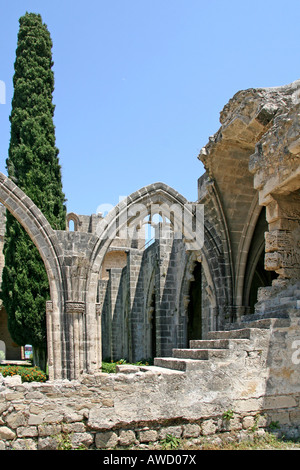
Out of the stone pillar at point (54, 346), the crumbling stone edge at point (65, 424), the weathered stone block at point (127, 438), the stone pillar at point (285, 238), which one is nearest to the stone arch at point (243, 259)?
the stone pillar at point (285, 238)

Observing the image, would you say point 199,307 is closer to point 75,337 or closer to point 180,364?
point 75,337

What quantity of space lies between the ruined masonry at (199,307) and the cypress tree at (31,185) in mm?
3093

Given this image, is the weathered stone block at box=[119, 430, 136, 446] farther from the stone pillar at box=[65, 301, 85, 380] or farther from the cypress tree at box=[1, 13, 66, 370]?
the cypress tree at box=[1, 13, 66, 370]

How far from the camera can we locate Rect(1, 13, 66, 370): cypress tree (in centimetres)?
1204

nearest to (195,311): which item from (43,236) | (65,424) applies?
(43,236)

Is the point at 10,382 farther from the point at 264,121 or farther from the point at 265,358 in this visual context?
the point at 264,121

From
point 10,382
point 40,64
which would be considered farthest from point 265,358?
point 40,64

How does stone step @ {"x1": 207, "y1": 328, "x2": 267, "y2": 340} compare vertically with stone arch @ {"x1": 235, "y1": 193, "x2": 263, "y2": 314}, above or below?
below

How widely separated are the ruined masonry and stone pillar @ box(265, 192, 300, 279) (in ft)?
0.04

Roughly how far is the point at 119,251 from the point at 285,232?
16951 millimetres

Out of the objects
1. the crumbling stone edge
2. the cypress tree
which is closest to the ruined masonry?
the crumbling stone edge

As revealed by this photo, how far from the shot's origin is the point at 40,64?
523 inches

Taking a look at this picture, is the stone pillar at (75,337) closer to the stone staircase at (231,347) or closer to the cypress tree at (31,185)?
the stone staircase at (231,347)

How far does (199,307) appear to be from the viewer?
44.8 feet
